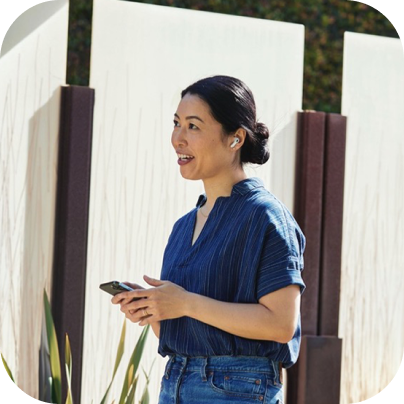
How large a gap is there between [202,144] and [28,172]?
85.8 inches

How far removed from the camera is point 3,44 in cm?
435

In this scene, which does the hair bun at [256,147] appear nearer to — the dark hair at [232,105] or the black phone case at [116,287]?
the dark hair at [232,105]

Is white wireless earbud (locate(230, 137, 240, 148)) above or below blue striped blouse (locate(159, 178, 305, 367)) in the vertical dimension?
above

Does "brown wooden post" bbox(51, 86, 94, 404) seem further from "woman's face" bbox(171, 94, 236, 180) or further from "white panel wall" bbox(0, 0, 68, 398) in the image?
"woman's face" bbox(171, 94, 236, 180)

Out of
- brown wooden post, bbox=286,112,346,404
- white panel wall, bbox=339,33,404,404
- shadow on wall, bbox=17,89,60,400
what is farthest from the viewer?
white panel wall, bbox=339,33,404,404

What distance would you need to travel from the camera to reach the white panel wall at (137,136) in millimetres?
4484

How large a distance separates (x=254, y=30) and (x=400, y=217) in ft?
4.76

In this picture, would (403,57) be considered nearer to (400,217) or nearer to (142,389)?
(400,217)

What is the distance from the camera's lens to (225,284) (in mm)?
2180

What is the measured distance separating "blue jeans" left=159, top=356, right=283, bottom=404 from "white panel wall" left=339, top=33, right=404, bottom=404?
118 inches

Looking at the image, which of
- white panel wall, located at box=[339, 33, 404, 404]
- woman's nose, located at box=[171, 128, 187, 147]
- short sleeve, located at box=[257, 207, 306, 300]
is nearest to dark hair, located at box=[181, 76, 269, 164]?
woman's nose, located at box=[171, 128, 187, 147]

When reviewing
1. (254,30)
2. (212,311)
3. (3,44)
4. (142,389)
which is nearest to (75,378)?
(142,389)

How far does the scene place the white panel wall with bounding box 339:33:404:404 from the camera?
5.08 m

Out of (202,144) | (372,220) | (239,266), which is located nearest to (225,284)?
(239,266)
